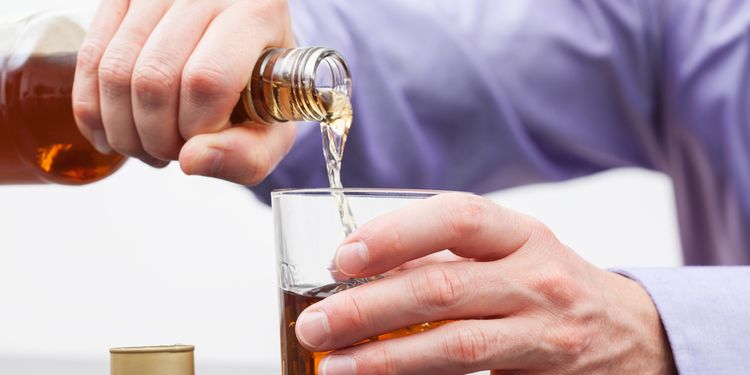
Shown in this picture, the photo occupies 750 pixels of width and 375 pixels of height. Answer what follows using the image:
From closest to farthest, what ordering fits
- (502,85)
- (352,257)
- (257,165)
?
(352,257) < (257,165) < (502,85)

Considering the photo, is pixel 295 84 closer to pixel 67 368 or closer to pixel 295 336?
pixel 295 336

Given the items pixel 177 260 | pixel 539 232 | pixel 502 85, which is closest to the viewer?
pixel 539 232

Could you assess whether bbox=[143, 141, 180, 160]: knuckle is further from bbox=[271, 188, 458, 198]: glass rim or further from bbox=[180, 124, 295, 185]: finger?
bbox=[271, 188, 458, 198]: glass rim

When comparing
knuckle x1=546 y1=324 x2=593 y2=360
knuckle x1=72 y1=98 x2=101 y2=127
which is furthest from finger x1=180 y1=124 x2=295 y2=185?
knuckle x1=546 y1=324 x2=593 y2=360

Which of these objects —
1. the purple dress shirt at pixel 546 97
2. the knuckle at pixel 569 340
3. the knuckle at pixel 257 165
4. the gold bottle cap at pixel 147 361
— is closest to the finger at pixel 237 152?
the knuckle at pixel 257 165

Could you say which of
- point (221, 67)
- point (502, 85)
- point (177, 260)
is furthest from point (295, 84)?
point (177, 260)

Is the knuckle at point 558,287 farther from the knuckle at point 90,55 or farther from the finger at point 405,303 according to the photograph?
the knuckle at point 90,55
